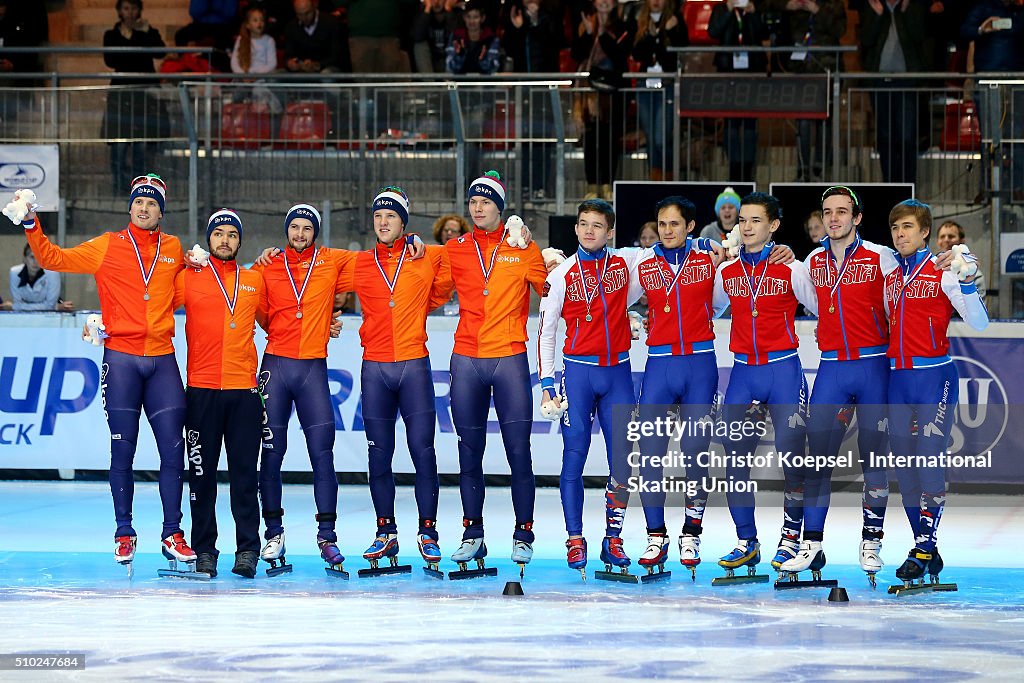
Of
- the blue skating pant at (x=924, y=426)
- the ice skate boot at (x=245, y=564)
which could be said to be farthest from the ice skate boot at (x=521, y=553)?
the blue skating pant at (x=924, y=426)

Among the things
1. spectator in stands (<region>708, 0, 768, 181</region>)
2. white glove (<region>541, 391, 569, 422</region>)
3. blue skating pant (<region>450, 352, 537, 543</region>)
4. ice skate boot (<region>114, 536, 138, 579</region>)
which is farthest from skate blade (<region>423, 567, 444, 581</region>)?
spectator in stands (<region>708, 0, 768, 181</region>)

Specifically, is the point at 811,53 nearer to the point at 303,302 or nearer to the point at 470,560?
the point at 303,302

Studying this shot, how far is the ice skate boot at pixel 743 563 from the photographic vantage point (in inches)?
365

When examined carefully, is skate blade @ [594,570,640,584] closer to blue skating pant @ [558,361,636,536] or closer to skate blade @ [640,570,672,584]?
skate blade @ [640,570,672,584]

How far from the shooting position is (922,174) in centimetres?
1620

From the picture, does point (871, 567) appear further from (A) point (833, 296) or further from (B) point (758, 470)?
(A) point (833, 296)

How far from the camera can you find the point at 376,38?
56.9ft

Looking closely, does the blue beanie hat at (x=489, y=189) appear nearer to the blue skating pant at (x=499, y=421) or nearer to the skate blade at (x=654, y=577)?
the blue skating pant at (x=499, y=421)

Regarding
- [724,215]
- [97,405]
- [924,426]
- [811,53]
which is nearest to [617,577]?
[924,426]

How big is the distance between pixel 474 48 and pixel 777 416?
28.2 feet

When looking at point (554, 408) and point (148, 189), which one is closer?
point (554, 408)

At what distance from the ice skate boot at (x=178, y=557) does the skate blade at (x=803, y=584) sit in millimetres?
3538

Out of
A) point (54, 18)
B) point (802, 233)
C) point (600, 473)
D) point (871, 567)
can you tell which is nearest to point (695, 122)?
point (802, 233)

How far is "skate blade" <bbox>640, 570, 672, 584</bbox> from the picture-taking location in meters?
9.37
